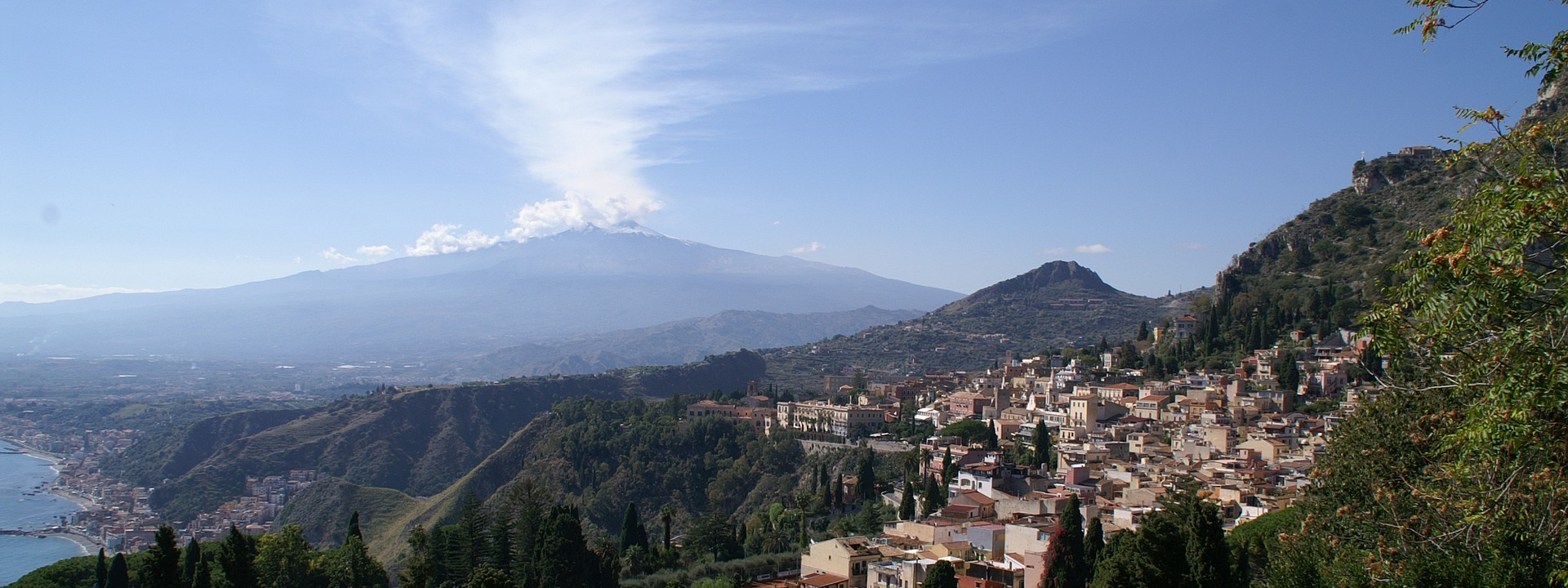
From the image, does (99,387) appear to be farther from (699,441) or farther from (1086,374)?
A: (1086,374)

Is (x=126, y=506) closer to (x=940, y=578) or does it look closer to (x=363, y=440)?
(x=363, y=440)

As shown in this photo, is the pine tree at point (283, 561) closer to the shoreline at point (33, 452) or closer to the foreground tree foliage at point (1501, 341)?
the foreground tree foliage at point (1501, 341)

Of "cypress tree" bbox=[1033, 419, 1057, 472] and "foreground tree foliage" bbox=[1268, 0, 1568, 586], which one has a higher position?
"foreground tree foliage" bbox=[1268, 0, 1568, 586]

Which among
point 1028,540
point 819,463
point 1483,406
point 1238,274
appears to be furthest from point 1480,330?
point 1238,274

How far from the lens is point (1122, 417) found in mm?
38688

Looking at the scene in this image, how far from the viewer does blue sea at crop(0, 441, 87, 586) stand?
148 ft

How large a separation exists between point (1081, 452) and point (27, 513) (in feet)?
185

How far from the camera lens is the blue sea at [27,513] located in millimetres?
45250

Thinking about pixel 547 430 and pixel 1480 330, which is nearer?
pixel 1480 330

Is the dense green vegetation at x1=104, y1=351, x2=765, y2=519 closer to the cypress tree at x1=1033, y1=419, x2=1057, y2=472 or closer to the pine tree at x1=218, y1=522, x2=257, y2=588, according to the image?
the cypress tree at x1=1033, y1=419, x2=1057, y2=472

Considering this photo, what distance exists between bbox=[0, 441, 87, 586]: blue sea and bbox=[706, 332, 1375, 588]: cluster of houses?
1262 inches

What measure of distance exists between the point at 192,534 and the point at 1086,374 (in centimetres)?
4279

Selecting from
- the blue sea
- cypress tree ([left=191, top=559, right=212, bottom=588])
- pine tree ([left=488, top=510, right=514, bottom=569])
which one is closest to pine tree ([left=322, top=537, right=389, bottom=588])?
pine tree ([left=488, top=510, right=514, bottom=569])

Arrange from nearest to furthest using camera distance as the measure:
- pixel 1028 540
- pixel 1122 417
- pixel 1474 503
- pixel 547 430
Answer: pixel 1474 503, pixel 1028 540, pixel 1122 417, pixel 547 430
